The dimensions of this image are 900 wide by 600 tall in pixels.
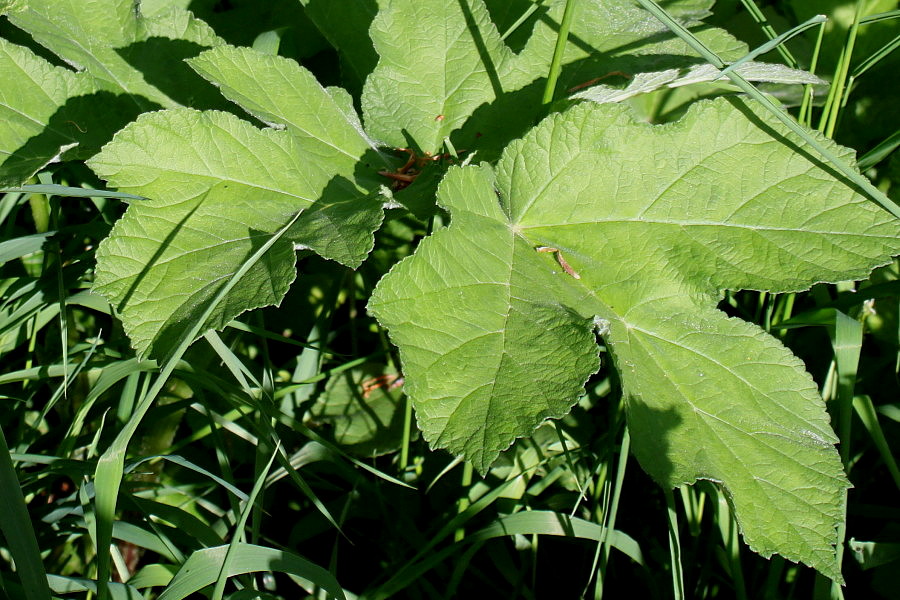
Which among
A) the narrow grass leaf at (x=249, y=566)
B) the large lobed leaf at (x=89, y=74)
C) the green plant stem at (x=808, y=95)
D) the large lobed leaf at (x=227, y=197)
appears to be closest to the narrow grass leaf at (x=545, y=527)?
the narrow grass leaf at (x=249, y=566)

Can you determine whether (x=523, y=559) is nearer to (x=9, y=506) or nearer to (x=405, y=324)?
(x=405, y=324)

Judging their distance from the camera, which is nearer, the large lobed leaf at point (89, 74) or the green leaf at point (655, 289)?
the green leaf at point (655, 289)

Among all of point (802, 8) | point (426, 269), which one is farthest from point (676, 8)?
point (426, 269)

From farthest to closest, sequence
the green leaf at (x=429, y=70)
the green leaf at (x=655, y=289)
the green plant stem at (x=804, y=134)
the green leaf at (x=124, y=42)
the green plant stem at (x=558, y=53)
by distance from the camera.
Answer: the green leaf at (x=124, y=42) < the green leaf at (x=429, y=70) < the green plant stem at (x=558, y=53) < the green plant stem at (x=804, y=134) < the green leaf at (x=655, y=289)

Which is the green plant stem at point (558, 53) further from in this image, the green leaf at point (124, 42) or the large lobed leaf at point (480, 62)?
the green leaf at point (124, 42)

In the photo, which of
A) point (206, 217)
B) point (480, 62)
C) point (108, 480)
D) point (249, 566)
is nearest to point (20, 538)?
point (108, 480)

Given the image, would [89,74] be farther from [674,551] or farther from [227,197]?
[674,551]
